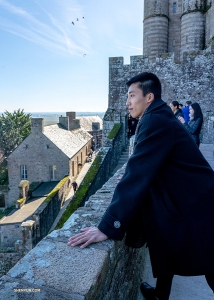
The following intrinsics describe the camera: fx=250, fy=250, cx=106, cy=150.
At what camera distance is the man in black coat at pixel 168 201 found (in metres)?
1.72

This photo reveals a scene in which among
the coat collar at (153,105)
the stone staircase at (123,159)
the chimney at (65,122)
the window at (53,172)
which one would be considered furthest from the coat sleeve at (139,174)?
the chimney at (65,122)

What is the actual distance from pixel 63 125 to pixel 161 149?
103ft

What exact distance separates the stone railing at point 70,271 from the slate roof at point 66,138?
24040 millimetres

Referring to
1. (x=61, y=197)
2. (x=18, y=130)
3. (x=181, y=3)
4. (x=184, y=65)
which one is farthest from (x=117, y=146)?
(x=18, y=130)

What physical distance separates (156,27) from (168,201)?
18.1 meters

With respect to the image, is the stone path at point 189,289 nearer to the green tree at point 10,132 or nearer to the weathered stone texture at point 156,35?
the weathered stone texture at point 156,35

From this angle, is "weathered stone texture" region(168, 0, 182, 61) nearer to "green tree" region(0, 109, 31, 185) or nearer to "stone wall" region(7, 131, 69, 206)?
"stone wall" region(7, 131, 69, 206)

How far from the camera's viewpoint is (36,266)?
166 cm

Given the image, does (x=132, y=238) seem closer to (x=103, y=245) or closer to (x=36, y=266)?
(x=103, y=245)

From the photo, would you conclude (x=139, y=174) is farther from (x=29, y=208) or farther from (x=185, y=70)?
(x=29, y=208)

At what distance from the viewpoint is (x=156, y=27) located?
56.5ft

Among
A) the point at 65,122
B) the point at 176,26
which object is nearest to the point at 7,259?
the point at 176,26

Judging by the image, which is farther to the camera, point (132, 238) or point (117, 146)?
point (117, 146)

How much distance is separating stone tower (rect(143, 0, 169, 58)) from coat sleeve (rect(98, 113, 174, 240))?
55.2ft
